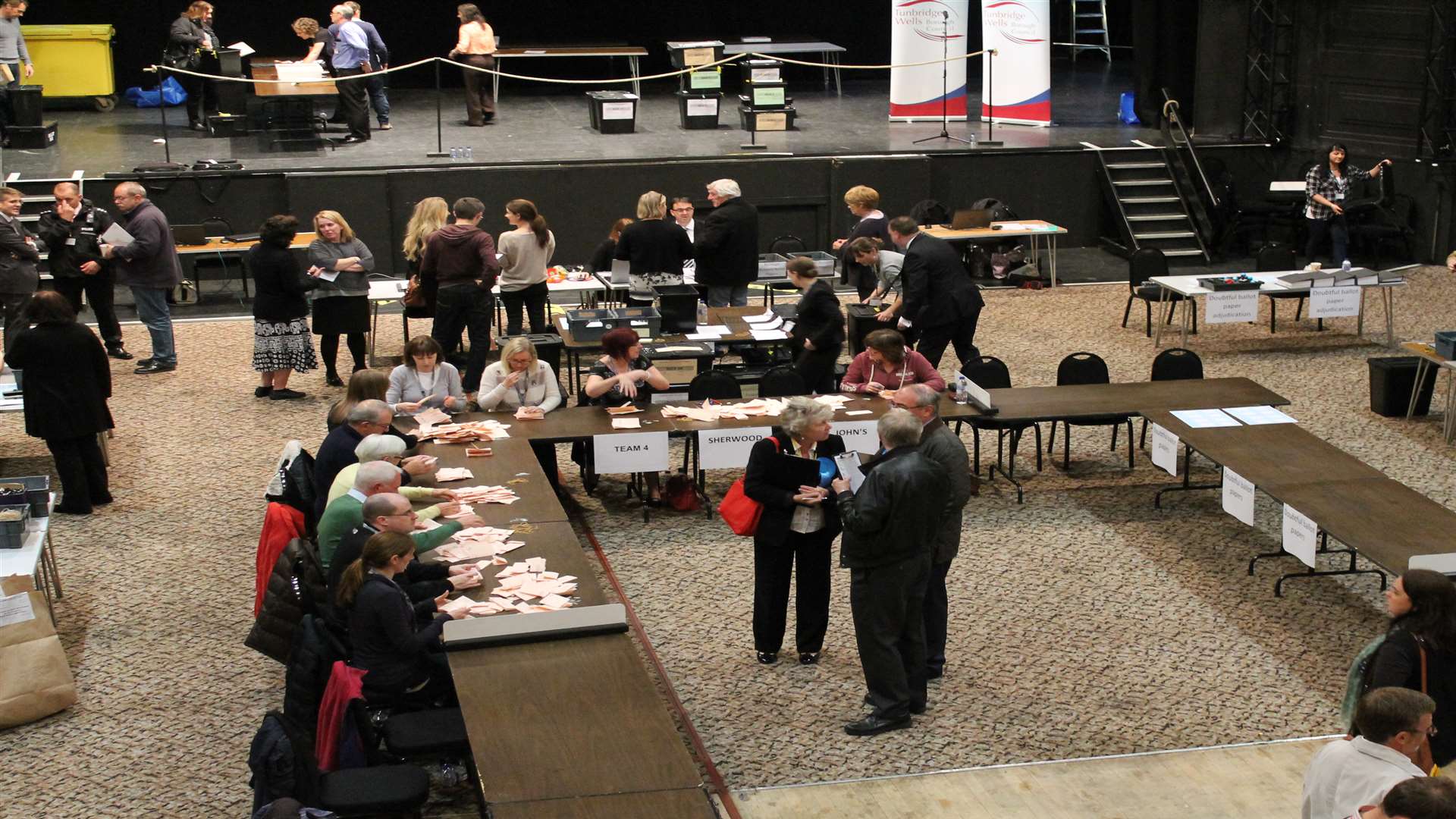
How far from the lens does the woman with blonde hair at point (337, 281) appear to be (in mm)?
11156

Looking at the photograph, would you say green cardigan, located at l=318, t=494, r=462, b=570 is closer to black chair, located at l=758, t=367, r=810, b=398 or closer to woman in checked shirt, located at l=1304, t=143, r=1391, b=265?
black chair, located at l=758, t=367, r=810, b=398

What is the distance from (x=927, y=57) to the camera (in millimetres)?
17797

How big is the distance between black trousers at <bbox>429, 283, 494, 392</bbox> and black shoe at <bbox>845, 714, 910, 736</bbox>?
5.05 meters

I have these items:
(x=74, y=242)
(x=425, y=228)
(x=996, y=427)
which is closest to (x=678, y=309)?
(x=425, y=228)

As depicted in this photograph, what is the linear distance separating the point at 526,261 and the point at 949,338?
10.6 feet

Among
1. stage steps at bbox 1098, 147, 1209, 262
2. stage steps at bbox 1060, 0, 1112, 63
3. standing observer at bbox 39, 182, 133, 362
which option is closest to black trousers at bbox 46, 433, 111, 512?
standing observer at bbox 39, 182, 133, 362

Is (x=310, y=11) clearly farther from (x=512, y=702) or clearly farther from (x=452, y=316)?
(x=512, y=702)

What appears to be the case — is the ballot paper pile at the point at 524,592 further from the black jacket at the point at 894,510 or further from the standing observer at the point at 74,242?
the standing observer at the point at 74,242

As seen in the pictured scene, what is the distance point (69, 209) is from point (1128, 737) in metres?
8.83

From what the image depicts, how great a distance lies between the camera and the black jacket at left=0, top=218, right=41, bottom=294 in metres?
10.9

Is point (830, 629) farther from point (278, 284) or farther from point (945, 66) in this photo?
Result: point (945, 66)

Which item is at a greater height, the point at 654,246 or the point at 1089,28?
the point at 1089,28

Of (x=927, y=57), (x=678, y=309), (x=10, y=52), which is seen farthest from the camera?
(x=927, y=57)

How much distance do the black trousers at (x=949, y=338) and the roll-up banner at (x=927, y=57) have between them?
7.66m
